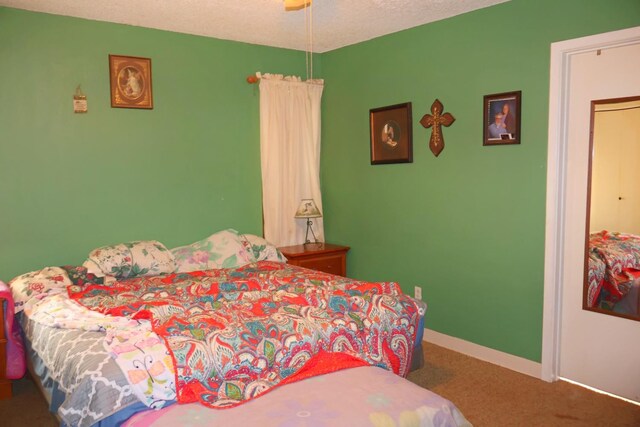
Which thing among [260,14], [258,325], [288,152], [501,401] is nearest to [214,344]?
[258,325]

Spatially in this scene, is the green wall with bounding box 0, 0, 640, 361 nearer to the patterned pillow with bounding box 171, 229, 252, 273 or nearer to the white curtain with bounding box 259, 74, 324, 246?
the white curtain with bounding box 259, 74, 324, 246

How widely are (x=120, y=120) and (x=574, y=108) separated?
312cm

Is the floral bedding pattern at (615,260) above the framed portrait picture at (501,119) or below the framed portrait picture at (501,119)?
below

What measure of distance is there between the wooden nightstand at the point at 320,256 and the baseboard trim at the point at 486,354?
95cm

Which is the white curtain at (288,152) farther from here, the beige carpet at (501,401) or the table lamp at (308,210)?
the beige carpet at (501,401)

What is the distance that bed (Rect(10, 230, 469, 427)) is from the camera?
194cm

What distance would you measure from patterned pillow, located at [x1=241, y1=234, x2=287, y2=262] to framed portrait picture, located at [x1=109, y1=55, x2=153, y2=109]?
1.29m

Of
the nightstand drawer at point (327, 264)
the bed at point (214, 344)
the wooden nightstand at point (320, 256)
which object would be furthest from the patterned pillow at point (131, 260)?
the nightstand drawer at point (327, 264)

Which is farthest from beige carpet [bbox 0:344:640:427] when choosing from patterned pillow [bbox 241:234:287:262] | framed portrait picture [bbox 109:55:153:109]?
framed portrait picture [bbox 109:55:153:109]

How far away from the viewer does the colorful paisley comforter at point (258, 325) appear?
2105 millimetres

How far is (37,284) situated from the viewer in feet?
10.0

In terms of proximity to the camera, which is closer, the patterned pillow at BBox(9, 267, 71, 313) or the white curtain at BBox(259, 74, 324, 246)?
the patterned pillow at BBox(9, 267, 71, 313)

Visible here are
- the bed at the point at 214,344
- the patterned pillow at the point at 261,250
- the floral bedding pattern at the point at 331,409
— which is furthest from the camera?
the patterned pillow at the point at 261,250

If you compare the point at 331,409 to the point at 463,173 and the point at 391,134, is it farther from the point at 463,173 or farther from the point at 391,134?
the point at 391,134
